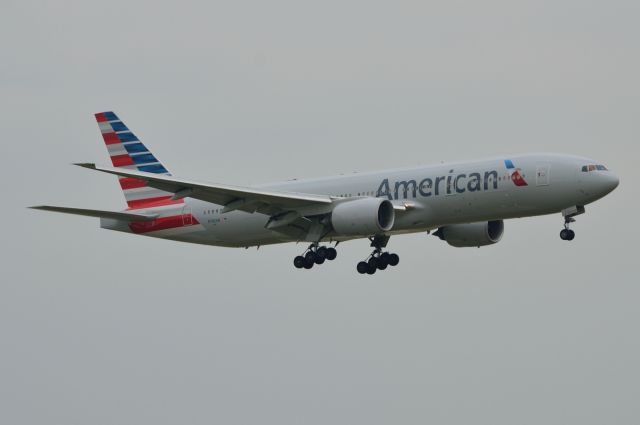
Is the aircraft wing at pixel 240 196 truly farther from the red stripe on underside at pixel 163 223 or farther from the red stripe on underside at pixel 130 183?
the red stripe on underside at pixel 130 183

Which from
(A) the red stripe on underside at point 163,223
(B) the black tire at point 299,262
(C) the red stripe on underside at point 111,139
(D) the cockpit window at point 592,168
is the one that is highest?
(C) the red stripe on underside at point 111,139

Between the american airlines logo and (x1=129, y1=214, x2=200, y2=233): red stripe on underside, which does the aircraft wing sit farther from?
(x1=129, y1=214, x2=200, y2=233): red stripe on underside

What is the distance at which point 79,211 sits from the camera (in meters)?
70.2

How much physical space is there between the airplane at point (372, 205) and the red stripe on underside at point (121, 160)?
374 cm

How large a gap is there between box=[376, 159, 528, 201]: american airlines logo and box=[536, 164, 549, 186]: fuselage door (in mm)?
599

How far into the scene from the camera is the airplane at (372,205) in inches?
2547

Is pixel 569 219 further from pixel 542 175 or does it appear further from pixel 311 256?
pixel 311 256

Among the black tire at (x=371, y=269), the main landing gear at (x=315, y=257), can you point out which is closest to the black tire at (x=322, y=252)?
the main landing gear at (x=315, y=257)

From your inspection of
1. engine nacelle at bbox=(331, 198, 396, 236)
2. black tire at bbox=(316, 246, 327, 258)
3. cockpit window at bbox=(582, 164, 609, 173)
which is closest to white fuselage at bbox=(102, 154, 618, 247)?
cockpit window at bbox=(582, 164, 609, 173)

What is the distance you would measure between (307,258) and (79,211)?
426 inches

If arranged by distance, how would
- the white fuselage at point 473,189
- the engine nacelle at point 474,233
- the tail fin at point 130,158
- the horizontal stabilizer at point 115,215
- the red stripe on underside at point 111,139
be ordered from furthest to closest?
the red stripe on underside at point 111,139 < the tail fin at point 130,158 < the engine nacelle at point 474,233 < the horizontal stabilizer at point 115,215 < the white fuselage at point 473,189

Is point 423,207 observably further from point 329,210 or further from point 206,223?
point 206,223

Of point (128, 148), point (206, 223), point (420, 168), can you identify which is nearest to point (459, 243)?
point (420, 168)

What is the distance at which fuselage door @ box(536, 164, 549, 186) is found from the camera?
6456cm
